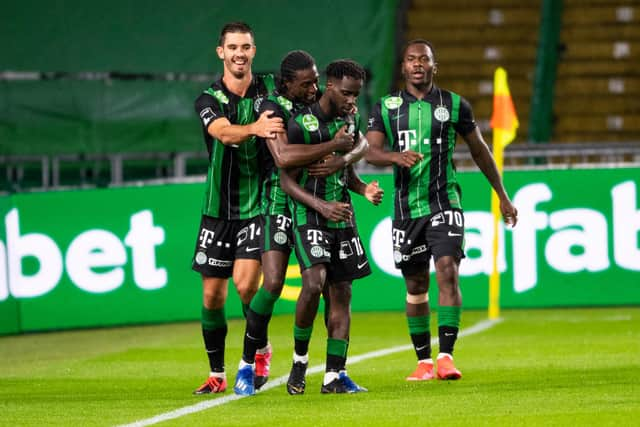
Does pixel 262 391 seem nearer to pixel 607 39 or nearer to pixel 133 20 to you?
pixel 133 20

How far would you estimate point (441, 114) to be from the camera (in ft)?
31.8

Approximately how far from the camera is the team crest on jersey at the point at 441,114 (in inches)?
381

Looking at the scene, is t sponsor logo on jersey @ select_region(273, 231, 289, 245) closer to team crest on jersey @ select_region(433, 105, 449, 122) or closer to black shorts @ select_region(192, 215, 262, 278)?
black shorts @ select_region(192, 215, 262, 278)

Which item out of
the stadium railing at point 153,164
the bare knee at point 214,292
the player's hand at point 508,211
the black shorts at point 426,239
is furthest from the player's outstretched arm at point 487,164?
the stadium railing at point 153,164

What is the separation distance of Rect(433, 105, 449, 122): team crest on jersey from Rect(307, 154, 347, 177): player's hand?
4.04 ft

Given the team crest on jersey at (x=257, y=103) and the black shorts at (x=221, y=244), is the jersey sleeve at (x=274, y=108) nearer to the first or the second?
the team crest on jersey at (x=257, y=103)

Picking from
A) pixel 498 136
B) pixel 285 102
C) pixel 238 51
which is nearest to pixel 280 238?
pixel 285 102

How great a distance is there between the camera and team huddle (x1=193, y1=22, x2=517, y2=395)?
861 cm

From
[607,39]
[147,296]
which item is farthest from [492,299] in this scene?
[607,39]

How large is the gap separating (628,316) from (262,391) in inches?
251

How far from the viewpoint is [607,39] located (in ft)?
81.7

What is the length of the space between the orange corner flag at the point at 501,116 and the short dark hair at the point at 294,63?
624cm

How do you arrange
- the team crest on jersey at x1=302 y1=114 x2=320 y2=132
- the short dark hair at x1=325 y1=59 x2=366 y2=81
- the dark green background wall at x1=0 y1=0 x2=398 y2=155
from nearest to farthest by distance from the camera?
the short dark hair at x1=325 y1=59 x2=366 y2=81, the team crest on jersey at x1=302 y1=114 x2=320 y2=132, the dark green background wall at x1=0 y1=0 x2=398 y2=155

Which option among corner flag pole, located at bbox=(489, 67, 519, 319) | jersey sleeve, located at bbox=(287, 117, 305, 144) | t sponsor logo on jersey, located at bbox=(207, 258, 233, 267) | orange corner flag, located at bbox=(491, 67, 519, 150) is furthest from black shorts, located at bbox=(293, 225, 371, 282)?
orange corner flag, located at bbox=(491, 67, 519, 150)
